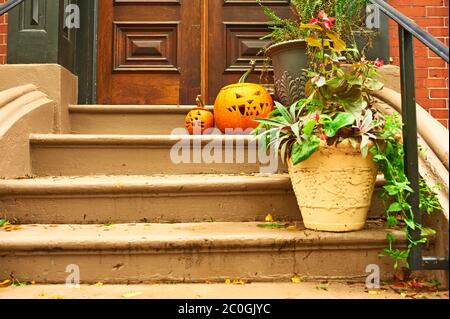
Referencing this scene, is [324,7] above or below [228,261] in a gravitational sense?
above

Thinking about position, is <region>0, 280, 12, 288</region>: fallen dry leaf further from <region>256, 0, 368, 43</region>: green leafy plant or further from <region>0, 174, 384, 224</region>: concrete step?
<region>256, 0, 368, 43</region>: green leafy plant

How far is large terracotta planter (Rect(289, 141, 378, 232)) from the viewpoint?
1.47 metres

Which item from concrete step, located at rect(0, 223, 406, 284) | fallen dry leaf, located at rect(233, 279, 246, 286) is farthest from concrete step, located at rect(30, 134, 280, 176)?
fallen dry leaf, located at rect(233, 279, 246, 286)

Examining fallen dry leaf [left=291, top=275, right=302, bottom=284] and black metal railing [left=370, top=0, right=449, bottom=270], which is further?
fallen dry leaf [left=291, top=275, right=302, bottom=284]

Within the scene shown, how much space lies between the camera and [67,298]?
1284 millimetres

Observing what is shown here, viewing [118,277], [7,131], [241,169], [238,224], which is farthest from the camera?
[241,169]

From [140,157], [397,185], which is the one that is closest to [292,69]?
[140,157]

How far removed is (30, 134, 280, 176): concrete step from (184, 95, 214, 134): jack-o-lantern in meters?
0.37

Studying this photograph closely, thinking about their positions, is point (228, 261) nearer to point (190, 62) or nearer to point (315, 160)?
point (315, 160)

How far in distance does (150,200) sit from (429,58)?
84.5 inches

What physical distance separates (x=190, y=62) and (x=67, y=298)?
2215 millimetres

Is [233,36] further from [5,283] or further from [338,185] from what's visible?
[5,283]

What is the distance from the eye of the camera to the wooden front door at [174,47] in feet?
10.1
